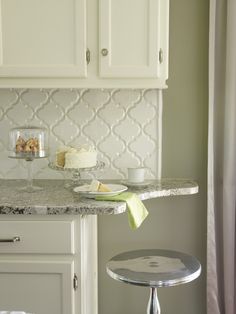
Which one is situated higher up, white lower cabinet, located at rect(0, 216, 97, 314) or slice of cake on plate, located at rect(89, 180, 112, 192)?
slice of cake on plate, located at rect(89, 180, 112, 192)

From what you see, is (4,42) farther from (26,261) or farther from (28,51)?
(26,261)

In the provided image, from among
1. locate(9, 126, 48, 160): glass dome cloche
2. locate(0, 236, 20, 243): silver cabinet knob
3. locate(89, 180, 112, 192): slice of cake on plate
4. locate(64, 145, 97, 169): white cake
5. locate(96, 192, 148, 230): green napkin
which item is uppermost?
locate(9, 126, 48, 160): glass dome cloche

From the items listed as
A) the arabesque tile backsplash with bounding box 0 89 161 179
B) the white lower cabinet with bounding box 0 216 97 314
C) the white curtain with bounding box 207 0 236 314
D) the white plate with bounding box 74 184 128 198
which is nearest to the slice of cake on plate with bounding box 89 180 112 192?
the white plate with bounding box 74 184 128 198

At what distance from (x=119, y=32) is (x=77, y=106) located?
505 mm

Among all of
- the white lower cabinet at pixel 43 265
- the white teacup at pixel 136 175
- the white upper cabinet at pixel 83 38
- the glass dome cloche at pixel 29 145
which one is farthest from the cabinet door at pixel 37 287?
the white upper cabinet at pixel 83 38

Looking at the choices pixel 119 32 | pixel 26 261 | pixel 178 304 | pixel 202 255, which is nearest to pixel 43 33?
pixel 119 32

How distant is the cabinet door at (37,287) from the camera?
1.74m

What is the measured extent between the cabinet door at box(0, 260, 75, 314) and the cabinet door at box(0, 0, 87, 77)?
2.72ft

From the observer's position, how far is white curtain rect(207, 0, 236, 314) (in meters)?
2.16


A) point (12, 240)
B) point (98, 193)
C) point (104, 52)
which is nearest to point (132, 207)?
point (98, 193)

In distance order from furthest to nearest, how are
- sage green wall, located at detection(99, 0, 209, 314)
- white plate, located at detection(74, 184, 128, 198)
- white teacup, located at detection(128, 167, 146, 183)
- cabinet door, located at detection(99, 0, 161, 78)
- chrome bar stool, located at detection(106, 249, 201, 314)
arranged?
sage green wall, located at detection(99, 0, 209, 314), white teacup, located at detection(128, 167, 146, 183), cabinet door, located at detection(99, 0, 161, 78), white plate, located at detection(74, 184, 128, 198), chrome bar stool, located at detection(106, 249, 201, 314)

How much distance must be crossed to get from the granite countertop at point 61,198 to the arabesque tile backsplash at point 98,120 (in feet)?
0.47

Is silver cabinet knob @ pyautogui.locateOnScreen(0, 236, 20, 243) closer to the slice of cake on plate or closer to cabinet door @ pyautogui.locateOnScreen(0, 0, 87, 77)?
the slice of cake on plate

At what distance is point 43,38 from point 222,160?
3.47ft
